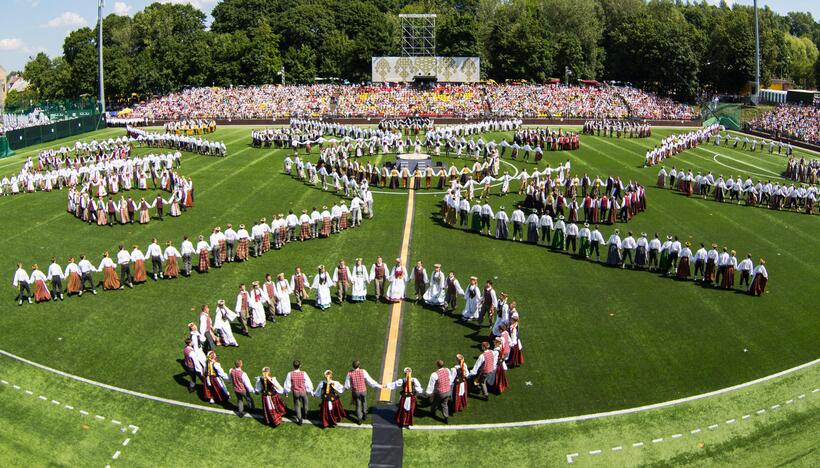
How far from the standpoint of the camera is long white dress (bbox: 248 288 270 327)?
17531mm

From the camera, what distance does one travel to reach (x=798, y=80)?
105562 mm

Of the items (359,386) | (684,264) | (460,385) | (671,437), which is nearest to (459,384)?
(460,385)

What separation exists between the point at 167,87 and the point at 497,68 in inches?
1517

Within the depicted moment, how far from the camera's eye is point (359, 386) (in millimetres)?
13367

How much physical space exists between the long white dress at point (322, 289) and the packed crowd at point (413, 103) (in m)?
49.0

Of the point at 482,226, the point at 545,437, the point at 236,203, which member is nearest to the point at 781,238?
the point at 482,226

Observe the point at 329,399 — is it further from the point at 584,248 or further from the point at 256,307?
the point at 584,248

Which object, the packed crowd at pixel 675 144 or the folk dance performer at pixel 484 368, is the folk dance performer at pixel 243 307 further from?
the packed crowd at pixel 675 144

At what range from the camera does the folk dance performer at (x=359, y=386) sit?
43.9 ft

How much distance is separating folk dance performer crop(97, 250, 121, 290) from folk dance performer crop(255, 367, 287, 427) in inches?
359

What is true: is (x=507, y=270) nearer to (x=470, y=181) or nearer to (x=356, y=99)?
(x=470, y=181)

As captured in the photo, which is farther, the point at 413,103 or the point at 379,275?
the point at 413,103

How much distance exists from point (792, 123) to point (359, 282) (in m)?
50.1

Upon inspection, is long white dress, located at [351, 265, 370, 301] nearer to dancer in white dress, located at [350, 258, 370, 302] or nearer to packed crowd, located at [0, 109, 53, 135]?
dancer in white dress, located at [350, 258, 370, 302]
